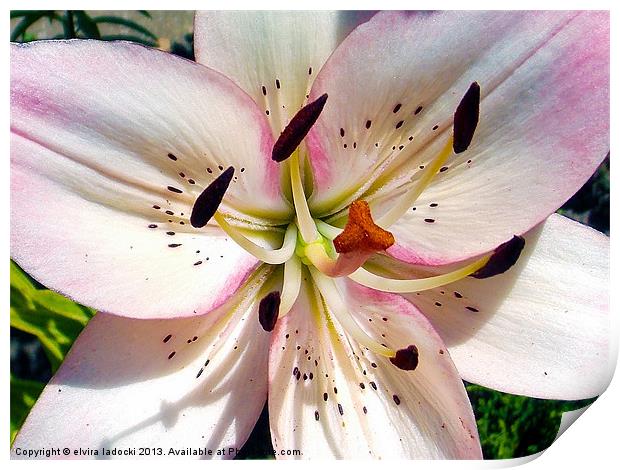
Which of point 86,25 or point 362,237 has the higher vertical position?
point 86,25

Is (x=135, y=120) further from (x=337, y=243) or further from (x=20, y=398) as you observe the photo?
(x=20, y=398)

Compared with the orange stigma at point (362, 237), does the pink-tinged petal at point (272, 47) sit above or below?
above

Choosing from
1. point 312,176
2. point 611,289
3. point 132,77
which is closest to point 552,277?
point 611,289

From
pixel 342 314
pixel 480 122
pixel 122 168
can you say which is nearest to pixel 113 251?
pixel 122 168

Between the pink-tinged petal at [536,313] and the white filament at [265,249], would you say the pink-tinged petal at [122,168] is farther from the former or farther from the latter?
the pink-tinged petal at [536,313]

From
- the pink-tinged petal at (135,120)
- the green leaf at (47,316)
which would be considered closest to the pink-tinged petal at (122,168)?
the pink-tinged petal at (135,120)

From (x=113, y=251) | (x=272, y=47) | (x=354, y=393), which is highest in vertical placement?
(x=272, y=47)
